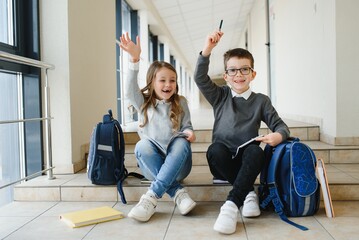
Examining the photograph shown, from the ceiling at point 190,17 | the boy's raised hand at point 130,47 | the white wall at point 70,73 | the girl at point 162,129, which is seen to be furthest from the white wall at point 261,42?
the boy's raised hand at point 130,47

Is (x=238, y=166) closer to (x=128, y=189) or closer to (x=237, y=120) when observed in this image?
(x=237, y=120)

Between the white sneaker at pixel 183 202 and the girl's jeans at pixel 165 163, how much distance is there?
39 mm

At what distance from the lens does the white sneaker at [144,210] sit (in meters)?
1.65

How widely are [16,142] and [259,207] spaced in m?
1.64

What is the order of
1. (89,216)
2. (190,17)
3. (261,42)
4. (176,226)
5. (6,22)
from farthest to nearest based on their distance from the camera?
(190,17) → (261,42) → (6,22) → (89,216) → (176,226)

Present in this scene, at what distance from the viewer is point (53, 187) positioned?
210 centimetres

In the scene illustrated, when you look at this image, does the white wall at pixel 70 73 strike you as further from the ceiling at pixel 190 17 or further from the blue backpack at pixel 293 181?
the ceiling at pixel 190 17

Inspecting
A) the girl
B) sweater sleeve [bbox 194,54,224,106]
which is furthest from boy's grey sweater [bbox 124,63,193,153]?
sweater sleeve [bbox 194,54,224,106]

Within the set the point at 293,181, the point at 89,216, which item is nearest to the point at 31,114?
the point at 89,216

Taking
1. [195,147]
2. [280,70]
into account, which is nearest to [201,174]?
[195,147]

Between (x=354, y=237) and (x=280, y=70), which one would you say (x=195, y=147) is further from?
(x=280, y=70)

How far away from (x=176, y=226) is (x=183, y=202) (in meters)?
0.15

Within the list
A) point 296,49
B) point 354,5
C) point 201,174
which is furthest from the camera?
point 296,49

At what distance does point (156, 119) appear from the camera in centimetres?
198
